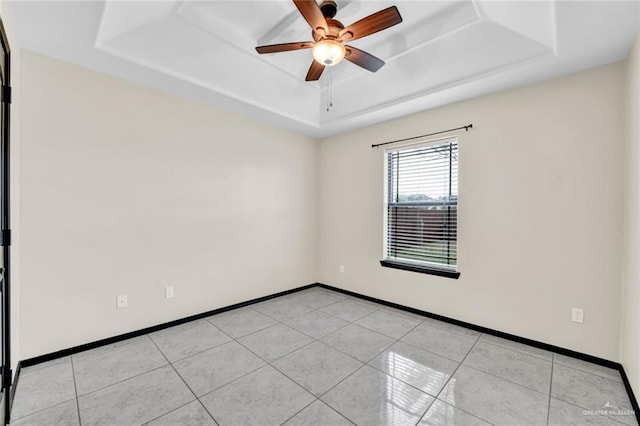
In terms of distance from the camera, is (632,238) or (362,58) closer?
(632,238)

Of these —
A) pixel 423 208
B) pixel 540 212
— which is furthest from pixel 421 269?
pixel 540 212

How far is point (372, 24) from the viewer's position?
1848 millimetres

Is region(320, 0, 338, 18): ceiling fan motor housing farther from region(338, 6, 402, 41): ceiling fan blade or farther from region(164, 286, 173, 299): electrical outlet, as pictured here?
region(164, 286, 173, 299): electrical outlet

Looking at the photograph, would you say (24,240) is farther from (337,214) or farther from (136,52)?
(337,214)

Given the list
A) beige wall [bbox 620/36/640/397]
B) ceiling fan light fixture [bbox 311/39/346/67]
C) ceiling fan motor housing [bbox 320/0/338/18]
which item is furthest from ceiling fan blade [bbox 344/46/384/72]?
beige wall [bbox 620/36/640/397]

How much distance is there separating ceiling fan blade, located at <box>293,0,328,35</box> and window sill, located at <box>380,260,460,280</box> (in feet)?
8.97

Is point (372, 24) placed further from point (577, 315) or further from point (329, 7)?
point (577, 315)

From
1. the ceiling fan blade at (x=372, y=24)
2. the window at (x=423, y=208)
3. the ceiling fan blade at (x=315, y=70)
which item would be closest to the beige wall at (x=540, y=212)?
the window at (x=423, y=208)

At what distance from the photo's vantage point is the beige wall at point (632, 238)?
74.6 inches

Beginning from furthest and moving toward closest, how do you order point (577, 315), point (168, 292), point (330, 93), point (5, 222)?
point (330, 93) < point (168, 292) < point (577, 315) < point (5, 222)

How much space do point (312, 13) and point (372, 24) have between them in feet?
1.37

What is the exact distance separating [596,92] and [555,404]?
2.49m

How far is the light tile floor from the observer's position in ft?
5.67

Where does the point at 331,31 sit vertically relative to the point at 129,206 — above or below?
above
